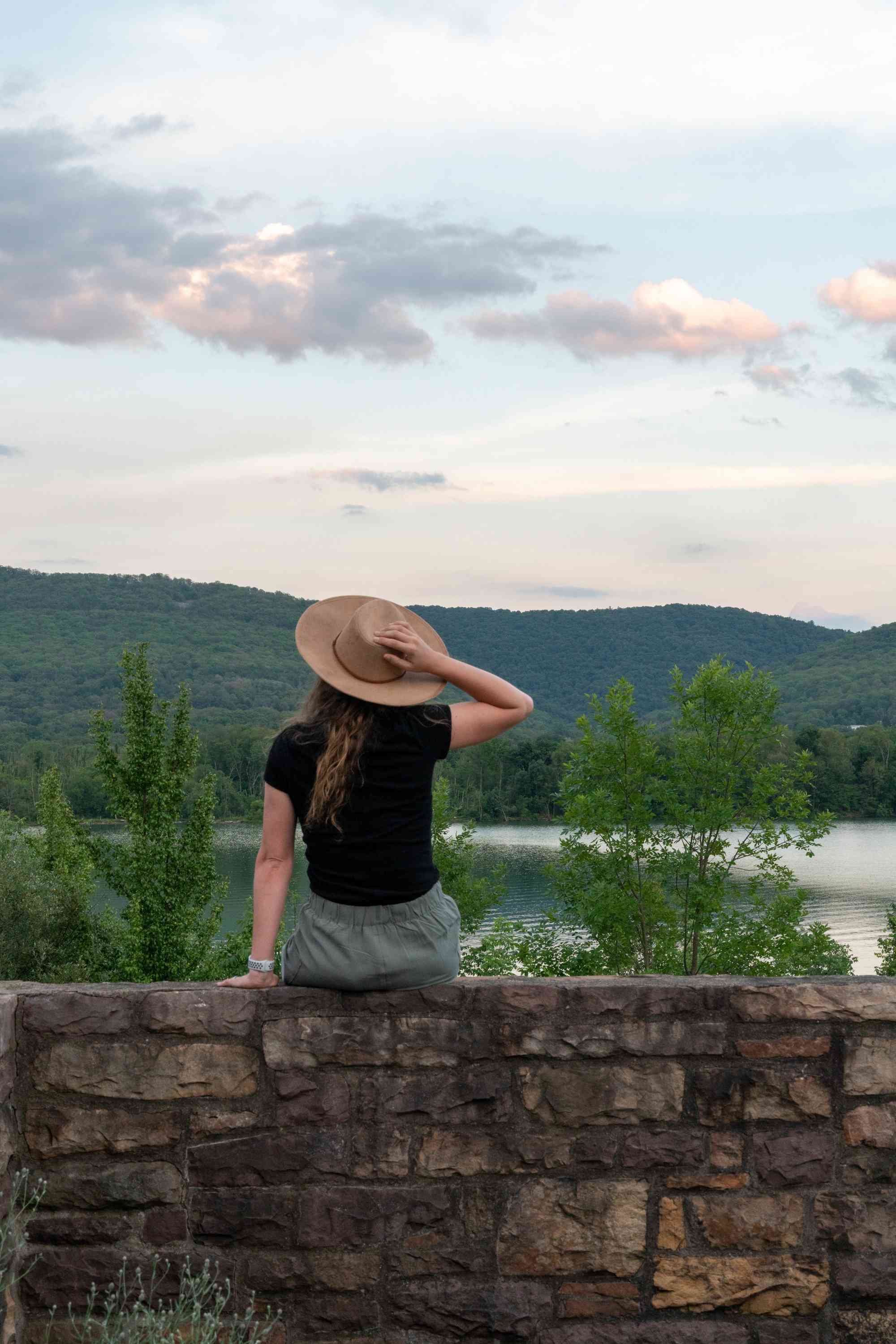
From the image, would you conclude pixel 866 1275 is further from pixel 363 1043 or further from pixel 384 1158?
pixel 363 1043

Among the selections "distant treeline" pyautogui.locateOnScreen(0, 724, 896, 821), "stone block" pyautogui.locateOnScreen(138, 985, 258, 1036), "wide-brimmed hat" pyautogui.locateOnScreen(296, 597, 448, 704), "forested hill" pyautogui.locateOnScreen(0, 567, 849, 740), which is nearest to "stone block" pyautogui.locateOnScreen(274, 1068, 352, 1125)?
"stone block" pyautogui.locateOnScreen(138, 985, 258, 1036)

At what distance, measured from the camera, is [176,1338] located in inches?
105

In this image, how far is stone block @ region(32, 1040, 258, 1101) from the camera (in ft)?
9.16

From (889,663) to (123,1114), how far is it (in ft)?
241

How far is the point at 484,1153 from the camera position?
2812 millimetres

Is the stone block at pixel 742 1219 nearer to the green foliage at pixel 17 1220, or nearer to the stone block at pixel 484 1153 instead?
the stone block at pixel 484 1153

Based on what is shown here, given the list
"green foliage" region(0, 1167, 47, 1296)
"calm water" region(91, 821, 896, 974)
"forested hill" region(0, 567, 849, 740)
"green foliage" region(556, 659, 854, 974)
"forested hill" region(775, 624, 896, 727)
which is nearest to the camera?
"green foliage" region(0, 1167, 47, 1296)

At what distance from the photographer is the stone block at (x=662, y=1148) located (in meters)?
2.84

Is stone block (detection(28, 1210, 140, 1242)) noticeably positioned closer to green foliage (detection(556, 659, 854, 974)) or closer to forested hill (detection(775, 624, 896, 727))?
green foliage (detection(556, 659, 854, 974))

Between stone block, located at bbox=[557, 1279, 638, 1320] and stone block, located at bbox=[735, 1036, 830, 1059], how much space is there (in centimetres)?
61

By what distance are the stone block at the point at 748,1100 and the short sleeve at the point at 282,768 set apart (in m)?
1.19

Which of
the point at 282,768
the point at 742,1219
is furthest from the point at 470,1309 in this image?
the point at 282,768

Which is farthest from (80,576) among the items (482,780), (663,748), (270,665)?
(663,748)

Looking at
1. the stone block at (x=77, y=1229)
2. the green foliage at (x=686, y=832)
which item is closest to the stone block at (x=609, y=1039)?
the stone block at (x=77, y=1229)
